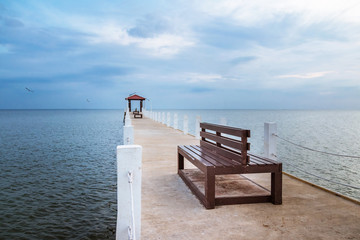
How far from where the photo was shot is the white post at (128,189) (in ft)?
9.80

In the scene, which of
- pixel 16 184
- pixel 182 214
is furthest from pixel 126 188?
pixel 16 184

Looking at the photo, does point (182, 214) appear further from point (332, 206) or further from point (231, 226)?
point (332, 206)

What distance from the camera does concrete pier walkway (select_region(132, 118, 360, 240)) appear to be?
334 cm

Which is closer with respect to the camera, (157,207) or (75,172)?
(157,207)

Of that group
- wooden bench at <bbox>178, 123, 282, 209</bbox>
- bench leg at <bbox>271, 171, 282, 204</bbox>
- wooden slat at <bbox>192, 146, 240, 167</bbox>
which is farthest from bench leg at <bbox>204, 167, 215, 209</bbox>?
bench leg at <bbox>271, 171, 282, 204</bbox>

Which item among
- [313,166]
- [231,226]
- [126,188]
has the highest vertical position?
[126,188]

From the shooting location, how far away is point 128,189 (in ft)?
10.1

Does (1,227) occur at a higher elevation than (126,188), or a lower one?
lower

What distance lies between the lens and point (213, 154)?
5.12m

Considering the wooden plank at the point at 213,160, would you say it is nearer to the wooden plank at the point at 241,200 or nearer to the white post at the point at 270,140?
the wooden plank at the point at 241,200

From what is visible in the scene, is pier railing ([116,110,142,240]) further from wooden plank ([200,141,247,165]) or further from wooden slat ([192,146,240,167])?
wooden plank ([200,141,247,165])

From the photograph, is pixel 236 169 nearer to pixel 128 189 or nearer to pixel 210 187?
pixel 210 187

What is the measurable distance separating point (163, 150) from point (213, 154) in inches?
185

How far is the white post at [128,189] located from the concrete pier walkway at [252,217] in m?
0.30
